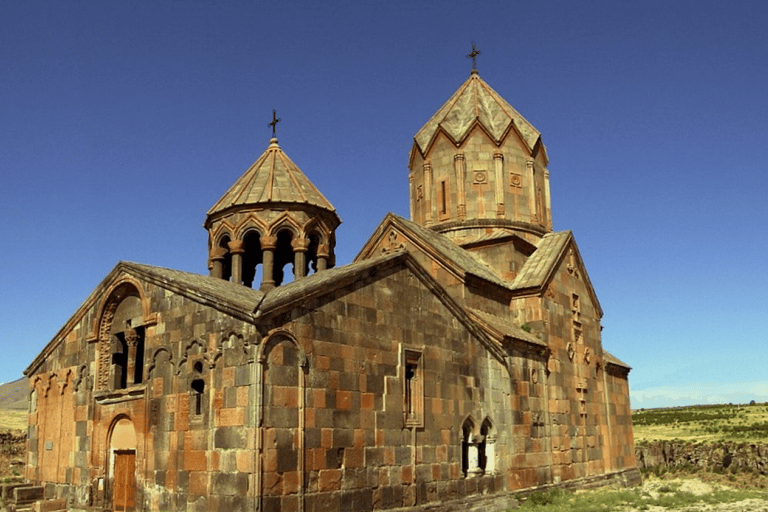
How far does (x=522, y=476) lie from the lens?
582 inches

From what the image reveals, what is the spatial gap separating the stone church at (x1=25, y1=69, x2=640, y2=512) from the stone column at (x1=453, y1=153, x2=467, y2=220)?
0.04m

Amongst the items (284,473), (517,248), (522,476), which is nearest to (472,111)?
(517,248)

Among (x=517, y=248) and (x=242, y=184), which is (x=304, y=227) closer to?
(x=242, y=184)

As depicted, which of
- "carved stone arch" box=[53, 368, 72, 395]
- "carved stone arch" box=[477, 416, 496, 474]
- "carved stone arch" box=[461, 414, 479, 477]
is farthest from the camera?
"carved stone arch" box=[477, 416, 496, 474]

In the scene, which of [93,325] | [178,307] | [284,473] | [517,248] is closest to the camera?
[284,473]

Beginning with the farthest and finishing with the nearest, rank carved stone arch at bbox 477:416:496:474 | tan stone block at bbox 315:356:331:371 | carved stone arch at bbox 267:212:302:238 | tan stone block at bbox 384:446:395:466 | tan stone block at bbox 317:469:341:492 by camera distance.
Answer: carved stone arch at bbox 267:212:302:238
carved stone arch at bbox 477:416:496:474
tan stone block at bbox 384:446:395:466
tan stone block at bbox 315:356:331:371
tan stone block at bbox 317:469:341:492

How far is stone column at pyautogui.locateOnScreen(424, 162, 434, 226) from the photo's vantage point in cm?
2014

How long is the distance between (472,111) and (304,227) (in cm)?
684

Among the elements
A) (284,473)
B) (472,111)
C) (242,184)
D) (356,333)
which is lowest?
(284,473)

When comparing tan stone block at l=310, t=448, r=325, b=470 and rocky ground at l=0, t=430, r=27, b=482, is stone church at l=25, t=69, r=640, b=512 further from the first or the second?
rocky ground at l=0, t=430, r=27, b=482

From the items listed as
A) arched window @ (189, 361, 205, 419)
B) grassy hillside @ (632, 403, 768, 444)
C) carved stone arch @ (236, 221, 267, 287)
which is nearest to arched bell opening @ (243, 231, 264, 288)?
carved stone arch @ (236, 221, 267, 287)

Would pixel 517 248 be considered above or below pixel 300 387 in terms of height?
above

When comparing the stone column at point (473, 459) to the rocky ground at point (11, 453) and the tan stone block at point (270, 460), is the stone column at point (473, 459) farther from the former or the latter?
the rocky ground at point (11, 453)

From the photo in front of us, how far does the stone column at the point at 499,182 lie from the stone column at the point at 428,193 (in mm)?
1908
